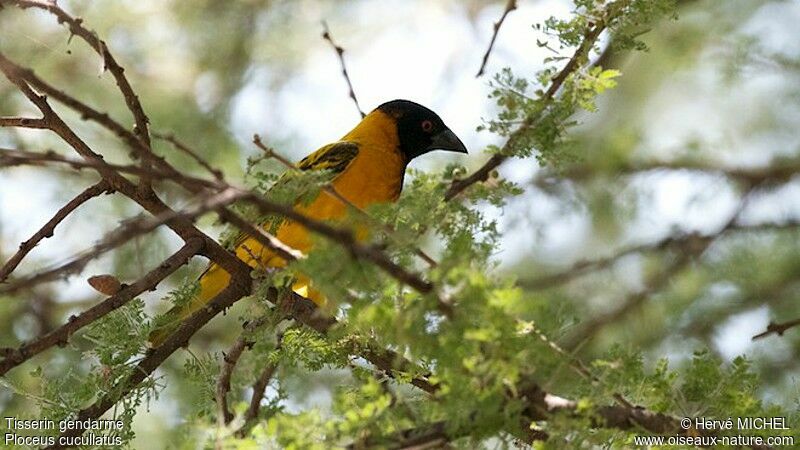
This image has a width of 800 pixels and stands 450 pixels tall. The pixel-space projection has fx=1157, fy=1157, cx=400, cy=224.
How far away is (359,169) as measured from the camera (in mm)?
4301

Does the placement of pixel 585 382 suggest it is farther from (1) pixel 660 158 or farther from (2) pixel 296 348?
(1) pixel 660 158

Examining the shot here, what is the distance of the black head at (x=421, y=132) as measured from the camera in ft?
15.9

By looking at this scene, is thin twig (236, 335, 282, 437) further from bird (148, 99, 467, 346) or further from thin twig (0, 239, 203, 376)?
thin twig (0, 239, 203, 376)

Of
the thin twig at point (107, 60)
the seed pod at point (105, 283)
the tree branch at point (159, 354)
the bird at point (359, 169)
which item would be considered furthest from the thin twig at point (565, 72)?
the seed pod at point (105, 283)

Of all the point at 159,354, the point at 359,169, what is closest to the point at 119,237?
the point at 159,354

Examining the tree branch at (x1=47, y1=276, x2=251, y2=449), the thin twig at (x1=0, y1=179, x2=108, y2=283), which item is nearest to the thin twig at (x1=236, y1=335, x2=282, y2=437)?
the tree branch at (x1=47, y1=276, x2=251, y2=449)

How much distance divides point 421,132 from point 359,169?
653mm

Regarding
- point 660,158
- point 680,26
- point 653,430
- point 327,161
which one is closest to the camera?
point 653,430

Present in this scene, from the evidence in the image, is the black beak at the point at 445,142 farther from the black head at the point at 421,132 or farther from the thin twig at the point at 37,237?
the thin twig at the point at 37,237

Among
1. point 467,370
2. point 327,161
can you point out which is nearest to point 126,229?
point 467,370

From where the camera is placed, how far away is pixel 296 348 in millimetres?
2799

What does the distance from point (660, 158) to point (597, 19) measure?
9.21 feet

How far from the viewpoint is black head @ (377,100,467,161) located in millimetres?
4840

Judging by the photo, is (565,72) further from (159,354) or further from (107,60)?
(159,354)
